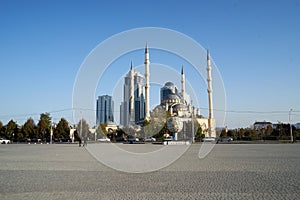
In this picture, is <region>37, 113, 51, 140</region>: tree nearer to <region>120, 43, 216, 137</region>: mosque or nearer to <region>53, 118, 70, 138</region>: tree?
<region>53, 118, 70, 138</region>: tree

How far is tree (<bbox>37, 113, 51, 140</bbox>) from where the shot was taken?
59.5 metres

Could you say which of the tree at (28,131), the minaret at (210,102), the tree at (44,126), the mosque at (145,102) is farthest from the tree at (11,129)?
the minaret at (210,102)

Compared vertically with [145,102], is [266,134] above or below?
below

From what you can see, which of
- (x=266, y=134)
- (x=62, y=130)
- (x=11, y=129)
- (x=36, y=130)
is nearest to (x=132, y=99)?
(x=62, y=130)

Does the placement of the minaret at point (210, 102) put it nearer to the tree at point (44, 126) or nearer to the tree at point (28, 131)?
the tree at point (44, 126)

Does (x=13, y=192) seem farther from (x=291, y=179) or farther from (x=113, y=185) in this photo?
(x=291, y=179)

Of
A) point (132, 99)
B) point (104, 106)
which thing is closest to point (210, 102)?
point (132, 99)

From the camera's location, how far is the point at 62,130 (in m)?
61.5

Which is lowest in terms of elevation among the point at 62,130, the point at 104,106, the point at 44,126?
the point at 62,130

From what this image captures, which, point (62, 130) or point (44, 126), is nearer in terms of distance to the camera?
point (44, 126)

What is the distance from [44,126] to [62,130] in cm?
390

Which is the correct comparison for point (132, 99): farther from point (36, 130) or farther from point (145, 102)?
point (36, 130)

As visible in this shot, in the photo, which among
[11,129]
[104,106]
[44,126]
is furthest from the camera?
[104,106]

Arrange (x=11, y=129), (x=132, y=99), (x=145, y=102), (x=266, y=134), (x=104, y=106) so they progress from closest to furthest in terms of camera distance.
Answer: (x=11, y=129)
(x=145, y=102)
(x=132, y=99)
(x=266, y=134)
(x=104, y=106)
